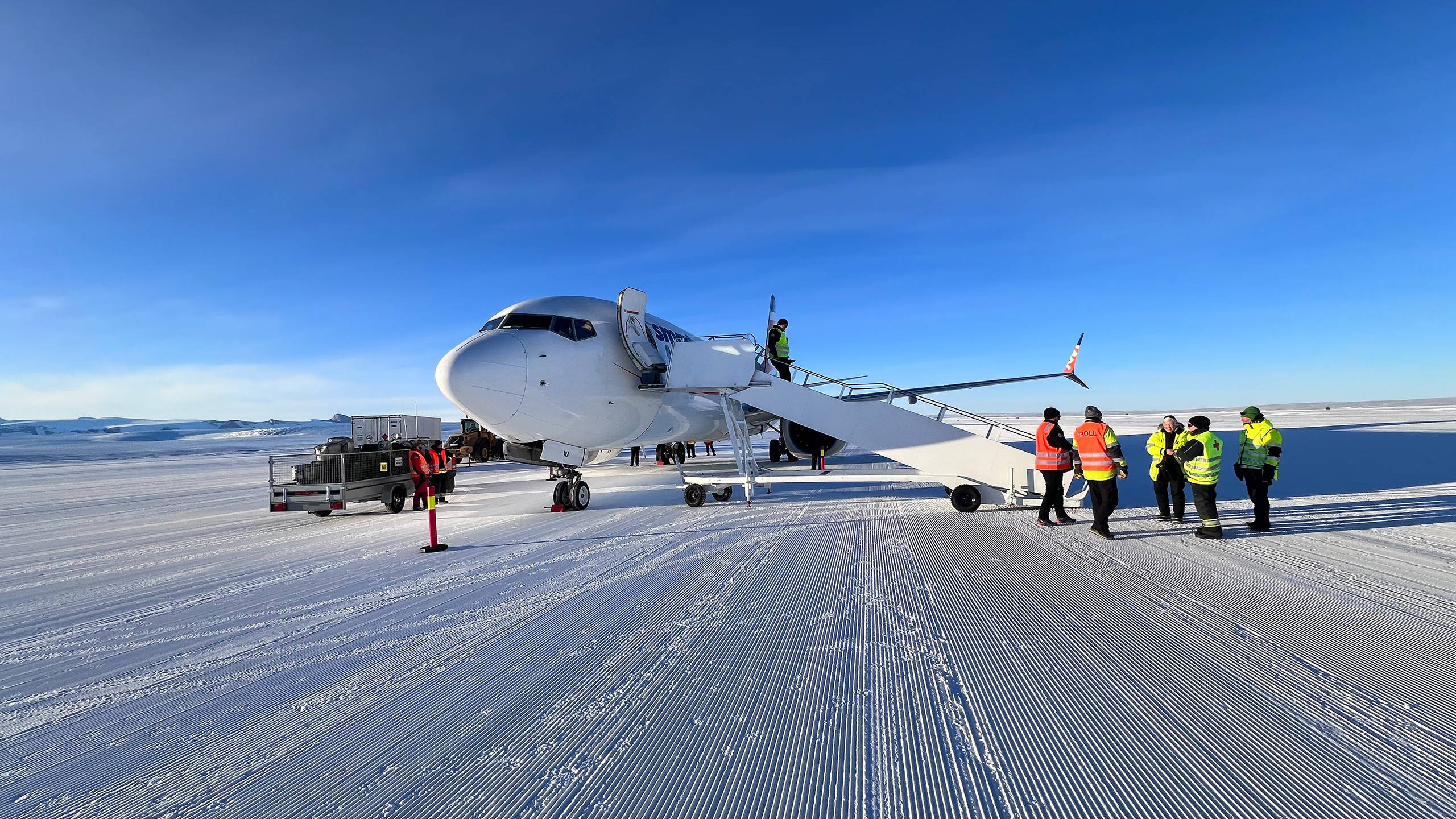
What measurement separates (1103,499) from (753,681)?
5471 millimetres

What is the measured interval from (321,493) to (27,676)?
23.4ft

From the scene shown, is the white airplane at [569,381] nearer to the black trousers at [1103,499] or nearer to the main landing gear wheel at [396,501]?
the main landing gear wheel at [396,501]

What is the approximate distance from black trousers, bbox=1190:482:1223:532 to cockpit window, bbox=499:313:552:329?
28.7 feet

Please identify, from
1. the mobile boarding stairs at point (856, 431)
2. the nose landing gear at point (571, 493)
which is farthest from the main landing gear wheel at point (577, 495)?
the mobile boarding stairs at point (856, 431)

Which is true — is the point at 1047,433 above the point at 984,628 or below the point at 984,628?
above

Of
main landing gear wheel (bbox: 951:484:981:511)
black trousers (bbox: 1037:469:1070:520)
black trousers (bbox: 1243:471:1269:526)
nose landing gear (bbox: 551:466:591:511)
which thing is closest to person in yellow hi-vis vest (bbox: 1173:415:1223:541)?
black trousers (bbox: 1243:471:1269:526)

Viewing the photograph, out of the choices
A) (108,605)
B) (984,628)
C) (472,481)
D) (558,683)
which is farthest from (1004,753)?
(472,481)

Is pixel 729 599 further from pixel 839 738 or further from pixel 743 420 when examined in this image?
pixel 743 420

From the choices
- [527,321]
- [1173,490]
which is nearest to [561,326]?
[527,321]

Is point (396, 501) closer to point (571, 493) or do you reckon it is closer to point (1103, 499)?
point (571, 493)

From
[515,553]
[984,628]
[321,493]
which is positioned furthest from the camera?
[321,493]

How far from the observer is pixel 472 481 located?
723 inches

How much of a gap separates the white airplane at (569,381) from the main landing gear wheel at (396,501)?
6.84 ft

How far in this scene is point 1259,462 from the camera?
23.1 feet
